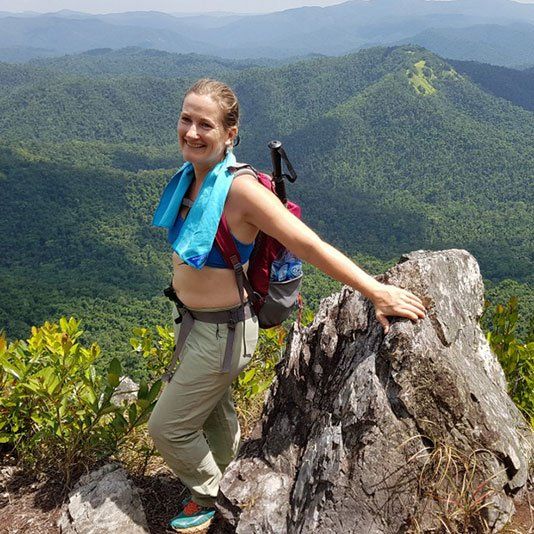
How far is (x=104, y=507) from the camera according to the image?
2527mm

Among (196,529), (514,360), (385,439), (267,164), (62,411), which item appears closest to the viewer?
(385,439)

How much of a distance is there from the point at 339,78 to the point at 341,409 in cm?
18869

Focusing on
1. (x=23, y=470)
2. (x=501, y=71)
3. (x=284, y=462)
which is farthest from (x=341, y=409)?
(x=501, y=71)

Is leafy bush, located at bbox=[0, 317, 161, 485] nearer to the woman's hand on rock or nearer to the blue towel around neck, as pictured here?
the blue towel around neck

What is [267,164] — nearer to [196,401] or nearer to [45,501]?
[45,501]

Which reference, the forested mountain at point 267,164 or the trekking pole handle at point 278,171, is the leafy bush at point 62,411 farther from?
the forested mountain at point 267,164

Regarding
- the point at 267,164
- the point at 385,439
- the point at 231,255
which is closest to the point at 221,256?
the point at 231,255

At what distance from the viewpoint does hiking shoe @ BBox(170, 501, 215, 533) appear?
2.50 m

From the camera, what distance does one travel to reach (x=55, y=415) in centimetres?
283

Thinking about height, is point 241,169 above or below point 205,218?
above

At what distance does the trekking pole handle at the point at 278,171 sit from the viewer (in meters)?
2.20

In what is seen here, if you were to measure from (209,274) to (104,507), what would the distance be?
125cm

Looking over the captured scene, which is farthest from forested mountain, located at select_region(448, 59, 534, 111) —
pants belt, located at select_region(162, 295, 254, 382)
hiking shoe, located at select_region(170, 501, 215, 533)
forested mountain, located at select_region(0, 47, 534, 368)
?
hiking shoe, located at select_region(170, 501, 215, 533)

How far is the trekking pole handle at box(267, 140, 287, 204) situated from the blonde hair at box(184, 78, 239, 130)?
0.20 meters
